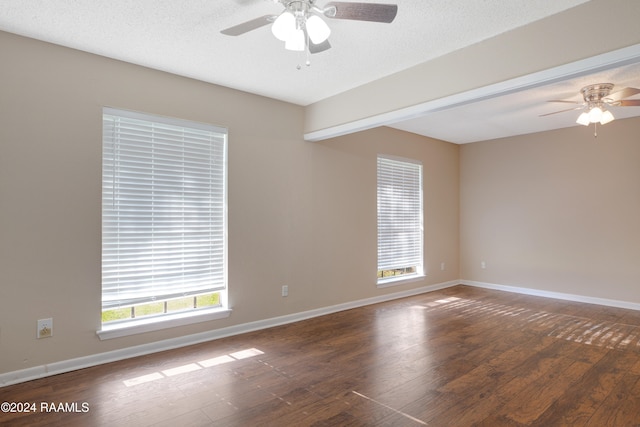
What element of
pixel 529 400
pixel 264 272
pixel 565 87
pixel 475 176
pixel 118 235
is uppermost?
pixel 565 87

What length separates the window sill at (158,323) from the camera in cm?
314

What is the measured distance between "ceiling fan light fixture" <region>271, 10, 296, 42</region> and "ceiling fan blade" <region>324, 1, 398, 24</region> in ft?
0.64

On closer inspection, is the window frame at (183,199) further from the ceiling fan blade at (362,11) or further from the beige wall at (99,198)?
the ceiling fan blade at (362,11)

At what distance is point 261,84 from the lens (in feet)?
12.4

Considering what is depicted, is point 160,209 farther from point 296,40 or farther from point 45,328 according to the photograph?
point 296,40

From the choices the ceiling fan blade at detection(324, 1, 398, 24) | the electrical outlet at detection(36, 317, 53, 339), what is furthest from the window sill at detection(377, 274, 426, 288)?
the ceiling fan blade at detection(324, 1, 398, 24)

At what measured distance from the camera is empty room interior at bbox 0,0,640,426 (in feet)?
7.88

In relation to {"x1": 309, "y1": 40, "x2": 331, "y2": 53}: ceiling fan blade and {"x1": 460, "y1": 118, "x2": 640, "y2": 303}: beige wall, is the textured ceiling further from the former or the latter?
{"x1": 460, "y1": 118, "x2": 640, "y2": 303}: beige wall

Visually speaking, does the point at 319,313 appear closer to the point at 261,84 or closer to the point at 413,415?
the point at 413,415

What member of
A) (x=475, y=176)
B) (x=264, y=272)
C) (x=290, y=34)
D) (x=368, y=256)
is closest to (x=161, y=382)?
(x=264, y=272)

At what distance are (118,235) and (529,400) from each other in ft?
11.4

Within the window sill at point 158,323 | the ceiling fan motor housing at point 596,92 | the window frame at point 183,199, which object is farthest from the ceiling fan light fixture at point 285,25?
the ceiling fan motor housing at point 596,92

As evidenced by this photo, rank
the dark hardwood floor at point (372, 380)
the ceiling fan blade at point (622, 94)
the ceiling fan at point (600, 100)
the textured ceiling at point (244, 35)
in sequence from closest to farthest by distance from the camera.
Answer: the dark hardwood floor at point (372, 380) < the textured ceiling at point (244, 35) < the ceiling fan blade at point (622, 94) < the ceiling fan at point (600, 100)

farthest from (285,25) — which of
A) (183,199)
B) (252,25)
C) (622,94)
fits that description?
(622,94)
